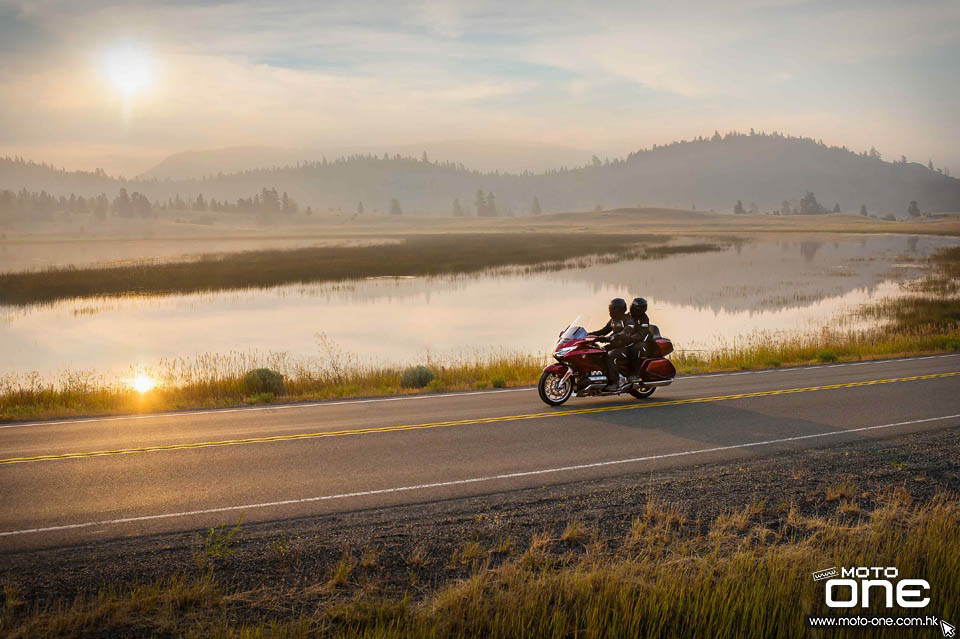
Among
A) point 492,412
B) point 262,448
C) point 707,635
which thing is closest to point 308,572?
point 707,635

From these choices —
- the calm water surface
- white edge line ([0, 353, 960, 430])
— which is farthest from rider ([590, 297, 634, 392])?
the calm water surface

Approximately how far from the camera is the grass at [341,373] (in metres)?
19.3

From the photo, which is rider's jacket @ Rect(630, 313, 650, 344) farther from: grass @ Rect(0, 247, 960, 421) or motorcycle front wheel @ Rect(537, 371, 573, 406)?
grass @ Rect(0, 247, 960, 421)

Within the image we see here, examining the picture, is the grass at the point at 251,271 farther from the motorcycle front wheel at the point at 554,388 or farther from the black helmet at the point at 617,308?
the black helmet at the point at 617,308

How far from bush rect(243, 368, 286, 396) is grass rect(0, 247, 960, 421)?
0.46 feet

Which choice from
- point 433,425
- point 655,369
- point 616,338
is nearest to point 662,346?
point 655,369

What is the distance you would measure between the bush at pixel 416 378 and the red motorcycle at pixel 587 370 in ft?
18.1

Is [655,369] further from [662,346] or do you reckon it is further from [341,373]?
[341,373]

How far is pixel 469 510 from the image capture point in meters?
10.2

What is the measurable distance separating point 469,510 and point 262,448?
5.03 m

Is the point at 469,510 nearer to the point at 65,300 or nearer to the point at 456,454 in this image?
the point at 456,454

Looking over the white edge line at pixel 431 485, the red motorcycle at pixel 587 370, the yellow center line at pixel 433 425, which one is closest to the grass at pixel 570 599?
the white edge line at pixel 431 485

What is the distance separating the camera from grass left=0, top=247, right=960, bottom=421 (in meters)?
19.3

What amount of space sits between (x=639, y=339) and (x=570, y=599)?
10.1 m
